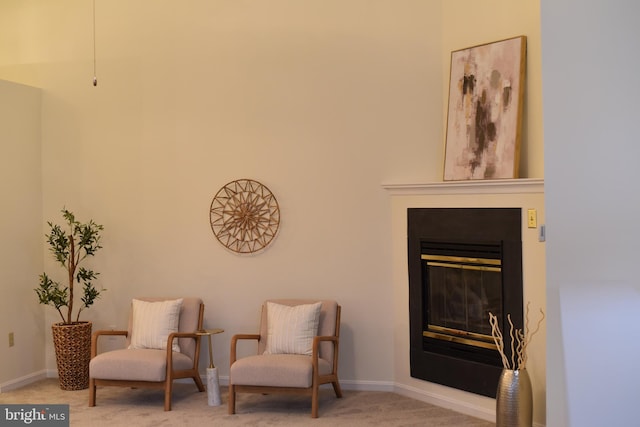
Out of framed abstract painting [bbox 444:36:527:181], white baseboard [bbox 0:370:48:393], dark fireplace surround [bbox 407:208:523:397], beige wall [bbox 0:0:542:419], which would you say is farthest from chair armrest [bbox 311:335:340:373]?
white baseboard [bbox 0:370:48:393]

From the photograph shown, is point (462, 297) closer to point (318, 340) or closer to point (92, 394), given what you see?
point (318, 340)

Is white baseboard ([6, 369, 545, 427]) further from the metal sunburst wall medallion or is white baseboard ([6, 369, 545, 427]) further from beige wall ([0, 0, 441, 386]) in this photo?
the metal sunburst wall medallion

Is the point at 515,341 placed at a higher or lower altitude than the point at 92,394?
higher

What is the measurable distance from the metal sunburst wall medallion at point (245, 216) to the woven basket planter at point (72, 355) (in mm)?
1382

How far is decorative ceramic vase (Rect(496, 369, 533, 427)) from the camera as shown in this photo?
493 cm

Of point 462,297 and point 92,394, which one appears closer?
point 462,297

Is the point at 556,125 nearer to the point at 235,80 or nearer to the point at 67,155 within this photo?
the point at 235,80

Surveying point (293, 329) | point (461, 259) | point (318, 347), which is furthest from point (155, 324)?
point (461, 259)

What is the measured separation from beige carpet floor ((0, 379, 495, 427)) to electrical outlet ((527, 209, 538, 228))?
1.41 meters

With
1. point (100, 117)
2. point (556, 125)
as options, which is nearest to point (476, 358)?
point (556, 125)

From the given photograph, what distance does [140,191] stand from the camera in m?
6.84

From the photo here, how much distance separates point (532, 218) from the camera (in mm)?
5215

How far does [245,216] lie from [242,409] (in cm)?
162

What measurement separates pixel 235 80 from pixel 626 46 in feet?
11.7
